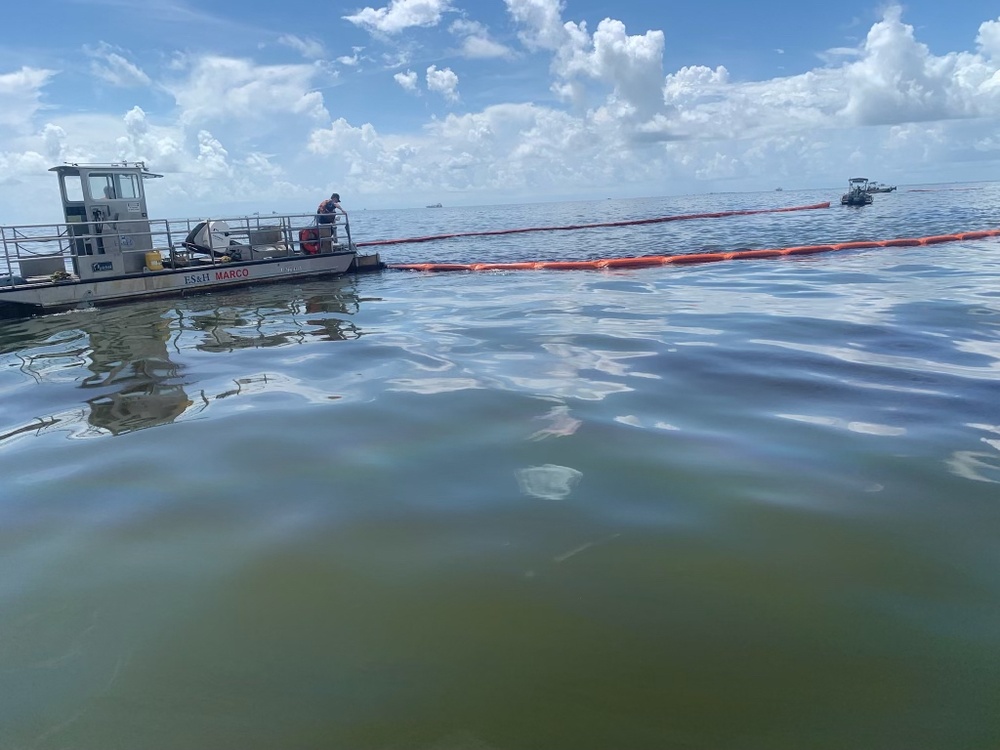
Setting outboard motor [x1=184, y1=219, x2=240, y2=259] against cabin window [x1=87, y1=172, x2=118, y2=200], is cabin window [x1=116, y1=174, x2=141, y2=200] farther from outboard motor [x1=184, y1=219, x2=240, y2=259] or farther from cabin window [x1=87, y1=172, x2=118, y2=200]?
outboard motor [x1=184, y1=219, x2=240, y2=259]

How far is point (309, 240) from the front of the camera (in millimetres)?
20375

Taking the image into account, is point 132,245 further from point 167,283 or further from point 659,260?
point 659,260

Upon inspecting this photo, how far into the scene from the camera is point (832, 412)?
597cm

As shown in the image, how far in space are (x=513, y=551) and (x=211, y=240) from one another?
16.9m

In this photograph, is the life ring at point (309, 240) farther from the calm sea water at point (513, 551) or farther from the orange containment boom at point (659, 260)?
the calm sea water at point (513, 551)

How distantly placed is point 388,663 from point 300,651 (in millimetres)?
420

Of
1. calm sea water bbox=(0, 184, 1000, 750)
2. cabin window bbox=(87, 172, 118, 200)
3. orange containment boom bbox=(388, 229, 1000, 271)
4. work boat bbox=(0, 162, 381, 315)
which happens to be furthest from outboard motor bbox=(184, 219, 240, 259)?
calm sea water bbox=(0, 184, 1000, 750)

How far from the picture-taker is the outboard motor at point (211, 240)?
18.1 m

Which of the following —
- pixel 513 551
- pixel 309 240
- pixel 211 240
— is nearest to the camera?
pixel 513 551

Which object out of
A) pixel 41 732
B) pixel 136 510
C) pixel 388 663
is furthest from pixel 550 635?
pixel 136 510

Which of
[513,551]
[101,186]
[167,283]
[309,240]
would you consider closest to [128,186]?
[101,186]

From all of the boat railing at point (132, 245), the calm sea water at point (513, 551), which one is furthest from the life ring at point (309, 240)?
the calm sea water at point (513, 551)

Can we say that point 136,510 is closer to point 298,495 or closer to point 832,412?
point 298,495

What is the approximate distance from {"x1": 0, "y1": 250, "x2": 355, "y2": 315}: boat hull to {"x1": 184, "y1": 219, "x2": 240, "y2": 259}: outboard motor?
612 mm
